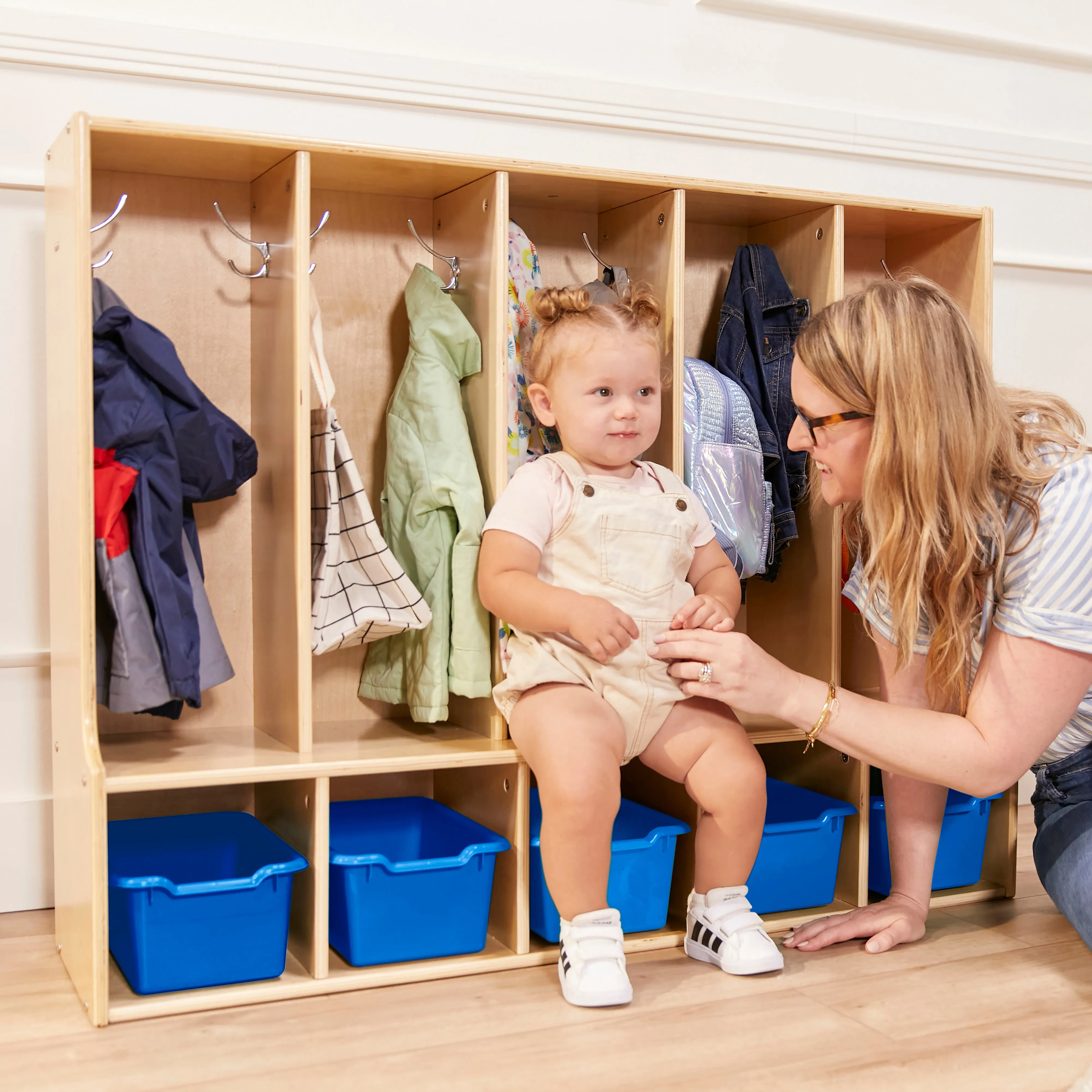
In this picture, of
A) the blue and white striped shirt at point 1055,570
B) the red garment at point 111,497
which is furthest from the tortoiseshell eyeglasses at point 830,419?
the red garment at point 111,497

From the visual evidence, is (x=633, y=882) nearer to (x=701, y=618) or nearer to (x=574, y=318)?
(x=701, y=618)

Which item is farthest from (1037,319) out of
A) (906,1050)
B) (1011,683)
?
(906,1050)

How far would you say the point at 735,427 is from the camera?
2223mm

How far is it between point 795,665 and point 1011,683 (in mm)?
709

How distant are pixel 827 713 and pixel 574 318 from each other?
791mm

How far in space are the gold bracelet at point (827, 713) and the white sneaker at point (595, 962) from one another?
42cm

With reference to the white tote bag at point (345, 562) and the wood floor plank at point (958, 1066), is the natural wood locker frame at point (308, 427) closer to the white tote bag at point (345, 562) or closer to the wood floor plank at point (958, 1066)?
the white tote bag at point (345, 562)

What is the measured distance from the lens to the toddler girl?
1.75m

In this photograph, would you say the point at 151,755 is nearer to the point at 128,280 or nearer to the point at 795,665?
the point at 128,280

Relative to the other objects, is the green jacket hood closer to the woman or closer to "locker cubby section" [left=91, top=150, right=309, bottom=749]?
"locker cubby section" [left=91, top=150, right=309, bottom=749]

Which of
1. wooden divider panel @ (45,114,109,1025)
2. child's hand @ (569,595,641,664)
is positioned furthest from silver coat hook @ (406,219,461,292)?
child's hand @ (569,595,641,664)

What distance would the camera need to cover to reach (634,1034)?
1.64 meters

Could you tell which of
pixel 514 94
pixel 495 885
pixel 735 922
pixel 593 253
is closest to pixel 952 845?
pixel 735 922

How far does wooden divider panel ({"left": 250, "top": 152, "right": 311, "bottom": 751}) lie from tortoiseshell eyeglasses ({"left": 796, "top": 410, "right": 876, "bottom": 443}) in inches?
31.7
